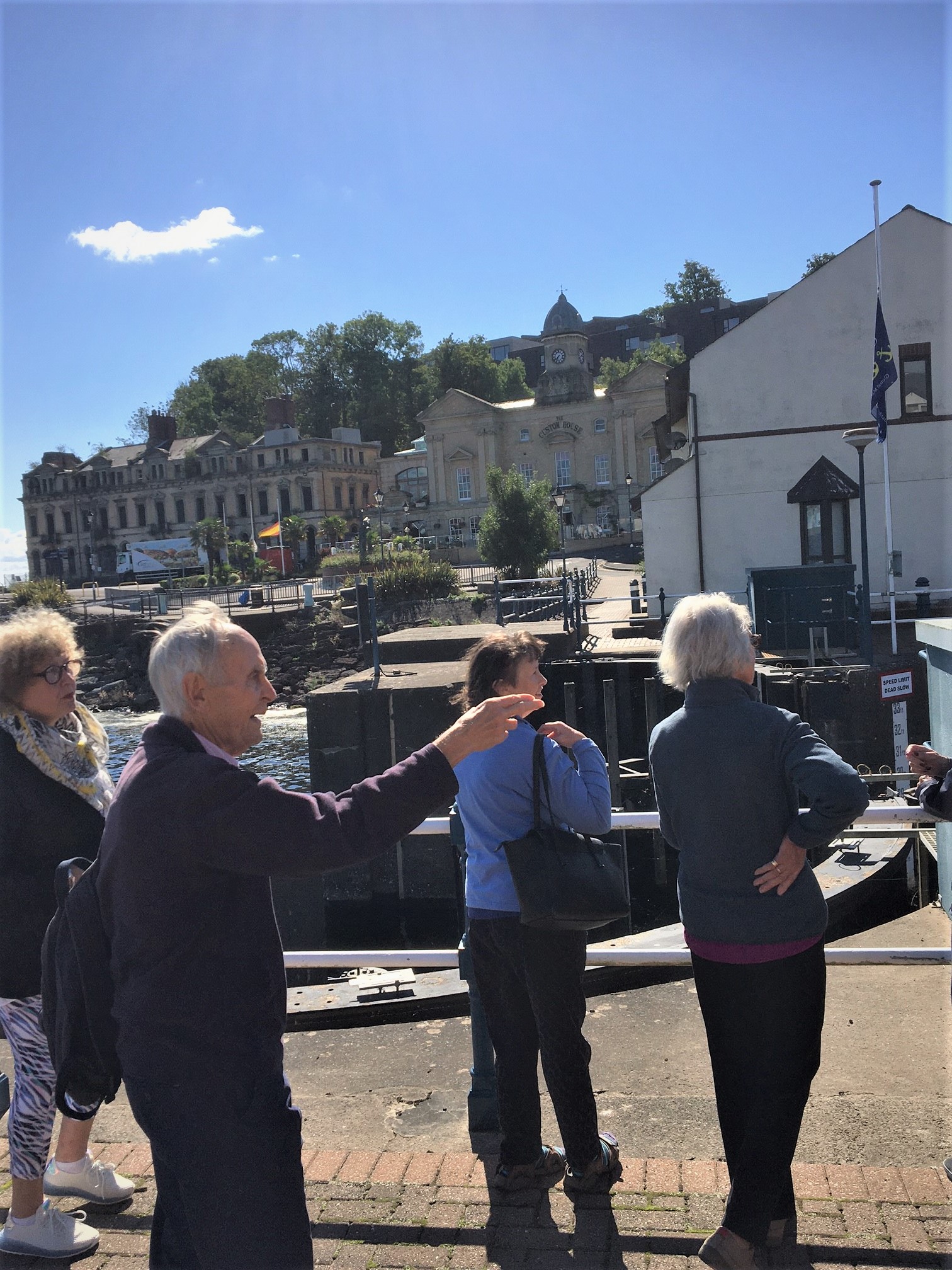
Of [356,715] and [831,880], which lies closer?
[831,880]

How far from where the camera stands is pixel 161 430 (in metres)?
95.5

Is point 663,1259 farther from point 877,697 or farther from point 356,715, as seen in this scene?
point 877,697

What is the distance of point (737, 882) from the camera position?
9.25 ft

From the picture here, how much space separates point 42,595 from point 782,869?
56763 mm

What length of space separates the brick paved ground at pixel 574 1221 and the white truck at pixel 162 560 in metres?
72.1

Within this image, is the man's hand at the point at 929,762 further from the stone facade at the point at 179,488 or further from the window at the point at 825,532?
the stone facade at the point at 179,488

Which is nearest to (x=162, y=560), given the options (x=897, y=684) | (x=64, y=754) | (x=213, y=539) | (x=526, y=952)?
(x=213, y=539)

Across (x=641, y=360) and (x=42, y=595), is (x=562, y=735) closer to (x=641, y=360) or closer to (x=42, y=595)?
(x=42, y=595)

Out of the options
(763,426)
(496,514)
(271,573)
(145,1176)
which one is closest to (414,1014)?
(145,1176)

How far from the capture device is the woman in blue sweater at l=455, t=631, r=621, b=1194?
316cm

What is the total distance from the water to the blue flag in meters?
13.4

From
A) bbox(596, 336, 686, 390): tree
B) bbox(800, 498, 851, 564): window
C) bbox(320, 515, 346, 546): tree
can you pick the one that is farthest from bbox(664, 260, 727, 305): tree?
bbox(800, 498, 851, 564): window

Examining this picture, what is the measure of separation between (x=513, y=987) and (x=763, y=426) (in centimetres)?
2465

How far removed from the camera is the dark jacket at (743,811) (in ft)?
9.13
